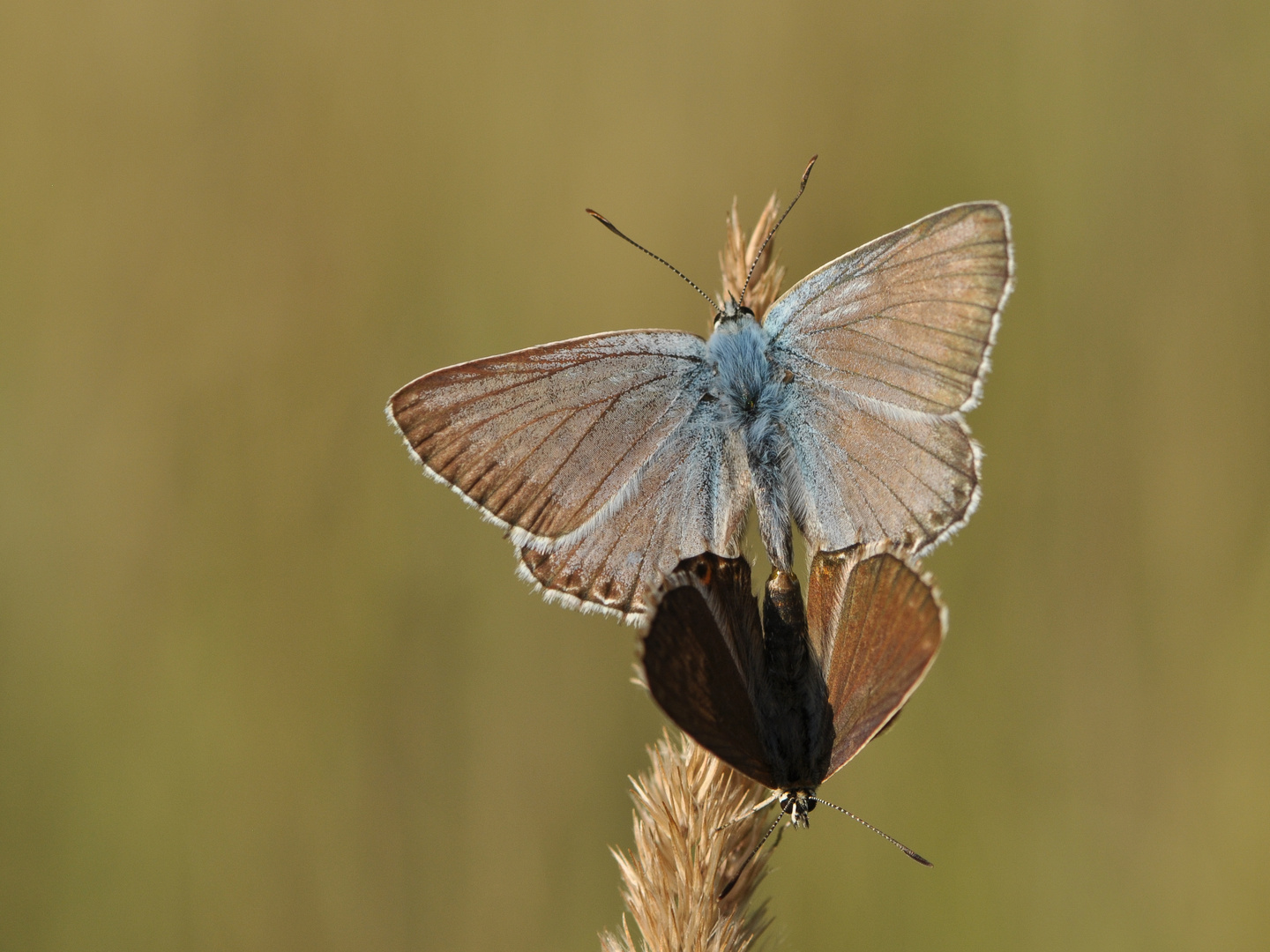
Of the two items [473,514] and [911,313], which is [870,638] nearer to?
[911,313]

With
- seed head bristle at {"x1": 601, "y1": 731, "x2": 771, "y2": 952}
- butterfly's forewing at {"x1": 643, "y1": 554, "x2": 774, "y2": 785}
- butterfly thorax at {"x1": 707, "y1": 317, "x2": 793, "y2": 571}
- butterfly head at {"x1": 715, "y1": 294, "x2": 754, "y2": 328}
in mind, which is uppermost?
butterfly head at {"x1": 715, "y1": 294, "x2": 754, "y2": 328}

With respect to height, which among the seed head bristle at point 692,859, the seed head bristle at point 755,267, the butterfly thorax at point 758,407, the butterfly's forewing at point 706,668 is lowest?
the seed head bristle at point 692,859

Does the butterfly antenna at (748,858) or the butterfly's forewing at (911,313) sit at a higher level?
the butterfly's forewing at (911,313)

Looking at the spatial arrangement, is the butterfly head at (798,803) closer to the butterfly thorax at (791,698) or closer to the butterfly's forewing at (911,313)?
the butterfly thorax at (791,698)

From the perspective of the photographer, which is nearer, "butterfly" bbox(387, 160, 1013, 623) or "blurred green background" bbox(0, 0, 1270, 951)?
"butterfly" bbox(387, 160, 1013, 623)

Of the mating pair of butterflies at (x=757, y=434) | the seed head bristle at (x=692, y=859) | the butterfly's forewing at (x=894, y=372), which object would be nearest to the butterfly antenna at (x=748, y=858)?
the seed head bristle at (x=692, y=859)

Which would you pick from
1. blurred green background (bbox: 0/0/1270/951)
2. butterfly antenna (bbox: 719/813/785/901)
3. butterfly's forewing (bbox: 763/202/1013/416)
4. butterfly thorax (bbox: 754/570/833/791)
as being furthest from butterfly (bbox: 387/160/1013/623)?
blurred green background (bbox: 0/0/1270/951)

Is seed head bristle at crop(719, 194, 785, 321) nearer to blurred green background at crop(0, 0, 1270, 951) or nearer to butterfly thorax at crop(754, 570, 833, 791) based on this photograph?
butterfly thorax at crop(754, 570, 833, 791)

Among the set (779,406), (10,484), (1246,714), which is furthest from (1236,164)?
(10,484)
